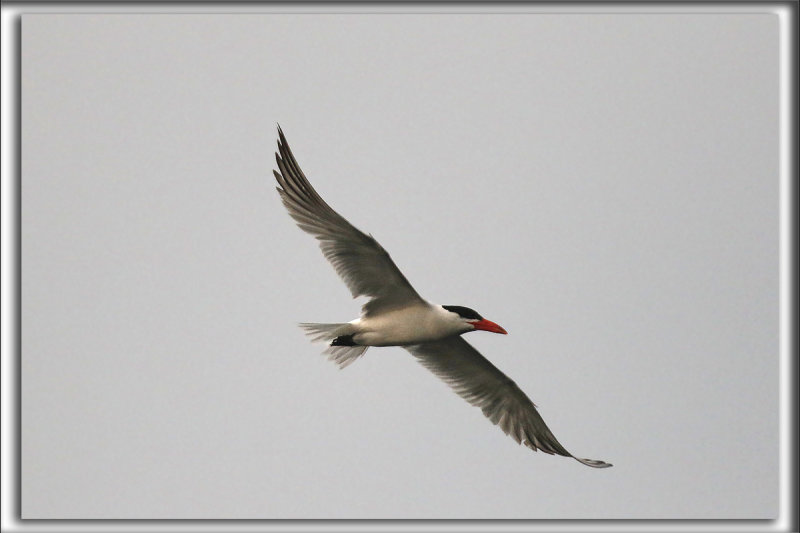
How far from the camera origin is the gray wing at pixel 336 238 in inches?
326

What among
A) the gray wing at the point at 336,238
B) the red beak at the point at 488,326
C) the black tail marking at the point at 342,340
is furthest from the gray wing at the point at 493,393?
the gray wing at the point at 336,238

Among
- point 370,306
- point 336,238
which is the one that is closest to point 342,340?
point 370,306

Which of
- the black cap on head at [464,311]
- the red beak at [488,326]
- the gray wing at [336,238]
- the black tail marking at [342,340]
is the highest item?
the gray wing at [336,238]

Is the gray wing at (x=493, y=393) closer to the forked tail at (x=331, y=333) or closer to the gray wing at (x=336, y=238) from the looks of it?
the forked tail at (x=331, y=333)

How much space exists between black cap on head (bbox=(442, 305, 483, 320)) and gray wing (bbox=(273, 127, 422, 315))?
50 cm

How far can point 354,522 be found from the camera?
8609mm

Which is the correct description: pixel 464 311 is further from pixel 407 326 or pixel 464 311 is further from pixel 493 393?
pixel 493 393

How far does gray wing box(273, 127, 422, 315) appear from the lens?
27.2ft

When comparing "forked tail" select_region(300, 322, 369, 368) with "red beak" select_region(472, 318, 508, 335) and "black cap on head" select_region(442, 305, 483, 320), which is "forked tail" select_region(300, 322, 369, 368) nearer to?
"black cap on head" select_region(442, 305, 483, 320)

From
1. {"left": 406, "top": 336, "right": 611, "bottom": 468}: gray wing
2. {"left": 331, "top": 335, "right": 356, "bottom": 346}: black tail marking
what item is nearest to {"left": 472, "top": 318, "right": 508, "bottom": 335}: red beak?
{"left": 406, "top": 336, "right": 611, "bottom": 468}: gray wing

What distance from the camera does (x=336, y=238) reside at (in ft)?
27.6

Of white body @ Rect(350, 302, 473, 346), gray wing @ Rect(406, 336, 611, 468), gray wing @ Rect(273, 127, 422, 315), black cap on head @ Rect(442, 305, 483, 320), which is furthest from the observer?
gray wing @ Rect(406, 336, 611, 468)

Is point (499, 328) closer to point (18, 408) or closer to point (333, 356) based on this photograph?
point (333, 356)

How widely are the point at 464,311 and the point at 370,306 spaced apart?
0.89m
